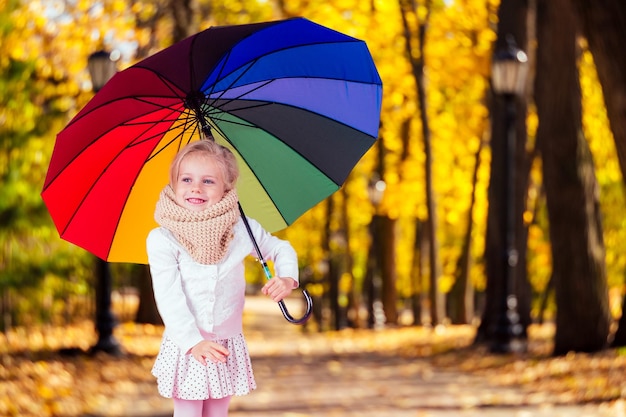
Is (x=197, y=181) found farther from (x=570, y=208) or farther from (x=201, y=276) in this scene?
(x=570, y=208)

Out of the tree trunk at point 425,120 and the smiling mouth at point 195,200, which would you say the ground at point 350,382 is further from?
the smiling mouth at point 195,200

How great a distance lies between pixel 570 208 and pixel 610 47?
242 inches

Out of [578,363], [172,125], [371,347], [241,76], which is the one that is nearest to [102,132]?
[172,125]

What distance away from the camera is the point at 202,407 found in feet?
14.1

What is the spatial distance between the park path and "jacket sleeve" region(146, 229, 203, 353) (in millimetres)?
5876

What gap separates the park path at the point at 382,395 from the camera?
9984 millimetres

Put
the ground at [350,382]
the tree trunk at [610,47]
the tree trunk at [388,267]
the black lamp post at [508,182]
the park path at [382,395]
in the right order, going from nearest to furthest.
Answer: the tree trunk at [610,47] → the park path at [382,395] → the ground at [350,382] → the black lamp post at [508,182] → the tree trunk at [388,267]

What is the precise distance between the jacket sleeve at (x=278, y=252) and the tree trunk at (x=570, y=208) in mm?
9947

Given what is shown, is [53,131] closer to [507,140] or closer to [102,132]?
[507,140]

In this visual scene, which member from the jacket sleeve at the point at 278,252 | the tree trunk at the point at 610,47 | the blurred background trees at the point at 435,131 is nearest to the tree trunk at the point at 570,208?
the blurred background trees at the point at 435,131

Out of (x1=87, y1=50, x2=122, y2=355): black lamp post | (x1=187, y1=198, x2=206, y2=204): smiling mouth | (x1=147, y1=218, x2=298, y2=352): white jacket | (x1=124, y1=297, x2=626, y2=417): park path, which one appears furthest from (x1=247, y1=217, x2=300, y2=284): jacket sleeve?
(x1=87, y1=50, x2=122, y2=355): black lamp post

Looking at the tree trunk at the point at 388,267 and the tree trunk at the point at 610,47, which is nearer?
the tree trunk at the point at 610,47

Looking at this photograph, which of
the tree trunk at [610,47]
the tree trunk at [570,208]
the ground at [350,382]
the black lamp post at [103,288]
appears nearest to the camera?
the tree trunk at [610,47]

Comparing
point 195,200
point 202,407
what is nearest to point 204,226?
point 195,200
